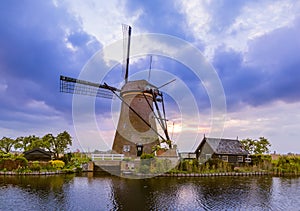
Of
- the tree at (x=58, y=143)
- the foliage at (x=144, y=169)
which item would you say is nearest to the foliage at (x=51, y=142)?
the tree at (x=58, y=143)

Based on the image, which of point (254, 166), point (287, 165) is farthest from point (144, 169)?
point (287, 165)

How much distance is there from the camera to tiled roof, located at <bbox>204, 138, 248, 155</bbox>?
28450mm

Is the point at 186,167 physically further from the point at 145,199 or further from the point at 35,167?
the point at 35,167

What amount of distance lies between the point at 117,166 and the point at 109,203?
1376cm

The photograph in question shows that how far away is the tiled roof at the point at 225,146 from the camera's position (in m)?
28.5

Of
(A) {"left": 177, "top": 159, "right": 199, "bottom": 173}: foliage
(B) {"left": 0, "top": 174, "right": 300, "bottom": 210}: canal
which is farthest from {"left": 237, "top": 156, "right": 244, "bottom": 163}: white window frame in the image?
(B) {"left": 0, "top": 174, "right": 300, "bottom": 210}: canal

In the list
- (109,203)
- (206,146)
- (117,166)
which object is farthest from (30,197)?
(206,146)

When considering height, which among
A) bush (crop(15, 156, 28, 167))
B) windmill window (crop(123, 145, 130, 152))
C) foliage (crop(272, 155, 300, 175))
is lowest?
foliage (crop(272, 155, 300, 175))

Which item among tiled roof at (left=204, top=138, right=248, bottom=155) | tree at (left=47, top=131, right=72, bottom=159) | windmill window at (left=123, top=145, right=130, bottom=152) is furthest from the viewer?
tree at (left=47, top=131, right=72, bottom=159)

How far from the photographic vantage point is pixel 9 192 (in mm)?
12852

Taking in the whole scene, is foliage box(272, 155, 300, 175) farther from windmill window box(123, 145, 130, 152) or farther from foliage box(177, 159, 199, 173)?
windmill window box(123, 145, 130, 152)

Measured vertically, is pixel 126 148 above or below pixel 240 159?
above

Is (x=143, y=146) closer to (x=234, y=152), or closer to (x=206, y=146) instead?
(x=206, y=146)

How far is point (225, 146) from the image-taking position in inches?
1156
